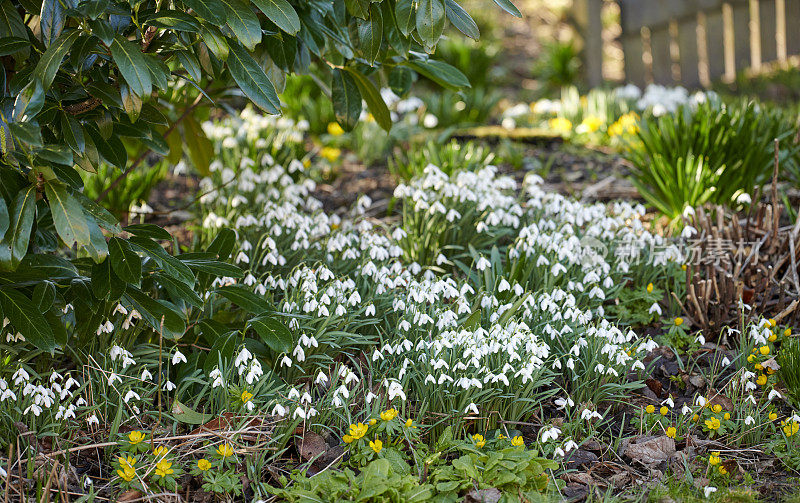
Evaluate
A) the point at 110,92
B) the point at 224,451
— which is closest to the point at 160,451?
the point at 224,451

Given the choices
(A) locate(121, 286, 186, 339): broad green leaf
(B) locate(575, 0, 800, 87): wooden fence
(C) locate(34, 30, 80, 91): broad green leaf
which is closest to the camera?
(C) locate(34, 30, 80, 91): broad green leaf

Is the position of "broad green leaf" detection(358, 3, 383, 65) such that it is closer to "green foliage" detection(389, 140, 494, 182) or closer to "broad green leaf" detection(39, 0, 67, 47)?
"broad green leaf" detection(39, 0, 67, 47)

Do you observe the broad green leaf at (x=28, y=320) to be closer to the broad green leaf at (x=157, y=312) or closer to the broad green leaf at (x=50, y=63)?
the broad green leaf at (x=157, y=312)

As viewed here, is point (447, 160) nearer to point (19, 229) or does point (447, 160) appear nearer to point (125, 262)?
point (125, 262)

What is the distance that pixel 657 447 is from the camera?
2.29 m

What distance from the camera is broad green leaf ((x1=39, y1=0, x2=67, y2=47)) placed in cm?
193

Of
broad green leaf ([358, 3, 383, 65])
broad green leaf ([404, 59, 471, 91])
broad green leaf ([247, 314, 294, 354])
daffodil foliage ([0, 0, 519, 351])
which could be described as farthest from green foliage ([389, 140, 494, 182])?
broad green leaf ([247, 314, 294, 354])

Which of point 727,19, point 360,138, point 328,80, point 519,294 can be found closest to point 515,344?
point 519,294

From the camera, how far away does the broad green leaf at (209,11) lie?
1.82m

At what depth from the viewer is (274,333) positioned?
2268mm

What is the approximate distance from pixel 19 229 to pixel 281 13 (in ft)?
2.81

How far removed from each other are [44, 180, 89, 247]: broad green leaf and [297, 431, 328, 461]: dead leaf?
2.87ft

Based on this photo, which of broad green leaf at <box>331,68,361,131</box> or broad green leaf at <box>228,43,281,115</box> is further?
broad green leaf at <box>331,68,361,131</box>

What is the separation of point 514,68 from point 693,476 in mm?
7970
